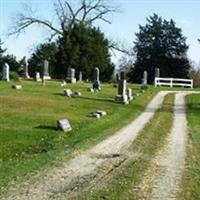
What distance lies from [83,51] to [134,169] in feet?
186

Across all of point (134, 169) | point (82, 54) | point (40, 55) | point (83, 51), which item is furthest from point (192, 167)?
point (40, 55)

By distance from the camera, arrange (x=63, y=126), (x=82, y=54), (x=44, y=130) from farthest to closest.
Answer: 1. (x=82, y=54)
2. (x=63, y=126)
3. (x=44, y=130)

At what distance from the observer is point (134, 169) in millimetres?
12430

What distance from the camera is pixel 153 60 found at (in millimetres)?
81500

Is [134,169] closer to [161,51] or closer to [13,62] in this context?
[13,62]

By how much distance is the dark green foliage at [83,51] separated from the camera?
6731cm

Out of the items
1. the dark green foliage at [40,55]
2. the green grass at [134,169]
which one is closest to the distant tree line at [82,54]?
the dark green foliage at [40,55]

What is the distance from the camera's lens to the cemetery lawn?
500 inches

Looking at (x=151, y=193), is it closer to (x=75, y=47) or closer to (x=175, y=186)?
(x=175, y=186)

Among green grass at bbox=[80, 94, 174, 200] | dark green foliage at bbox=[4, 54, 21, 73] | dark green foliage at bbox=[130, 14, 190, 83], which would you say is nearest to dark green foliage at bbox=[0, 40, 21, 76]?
dark green foliage at bbox=[4, 54, 21, 73]

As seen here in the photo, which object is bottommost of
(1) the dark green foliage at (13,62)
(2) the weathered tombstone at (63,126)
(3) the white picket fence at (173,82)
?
(3) the white picket fence at (173,82)

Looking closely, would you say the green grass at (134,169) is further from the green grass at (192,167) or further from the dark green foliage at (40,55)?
the dark green foliage at (40,55)

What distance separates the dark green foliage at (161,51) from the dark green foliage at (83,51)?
1081 cm

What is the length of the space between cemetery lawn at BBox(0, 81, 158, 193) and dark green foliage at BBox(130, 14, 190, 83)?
161ft
